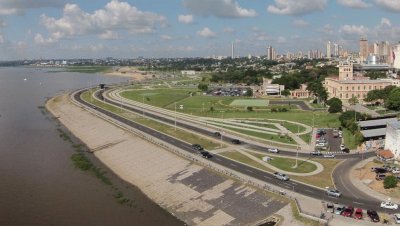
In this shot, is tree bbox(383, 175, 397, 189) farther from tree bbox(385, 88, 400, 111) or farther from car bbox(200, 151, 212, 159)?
tree bbox(385, 88, 400, 111)

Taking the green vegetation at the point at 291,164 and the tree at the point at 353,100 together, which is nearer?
the green vegetation at the point at 291,164

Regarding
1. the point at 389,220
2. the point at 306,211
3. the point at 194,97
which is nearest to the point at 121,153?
the point at 306,211

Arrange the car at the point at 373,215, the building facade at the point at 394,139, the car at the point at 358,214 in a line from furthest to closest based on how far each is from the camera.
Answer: the building facade at the point at 394,139
the car at the point at 358,214
the car at the point at 373,215

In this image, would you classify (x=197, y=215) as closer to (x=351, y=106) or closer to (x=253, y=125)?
(x=253, y=125)

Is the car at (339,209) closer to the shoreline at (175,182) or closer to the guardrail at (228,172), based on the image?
the guardrail at (228,172)

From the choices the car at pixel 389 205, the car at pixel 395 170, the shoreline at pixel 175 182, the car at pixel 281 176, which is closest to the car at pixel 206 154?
the shoreline at pixel 175 182

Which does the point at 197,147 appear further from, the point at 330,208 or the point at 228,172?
the point at 330,208

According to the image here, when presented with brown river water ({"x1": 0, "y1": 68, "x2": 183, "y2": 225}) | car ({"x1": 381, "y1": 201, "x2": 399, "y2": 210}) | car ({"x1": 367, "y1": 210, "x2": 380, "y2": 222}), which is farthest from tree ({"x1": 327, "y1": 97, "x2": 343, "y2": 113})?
car ({"x1": 367, "y1": 210, "x2": 380, "y2": 222})

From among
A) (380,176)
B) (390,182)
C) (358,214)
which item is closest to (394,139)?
(380,176)
